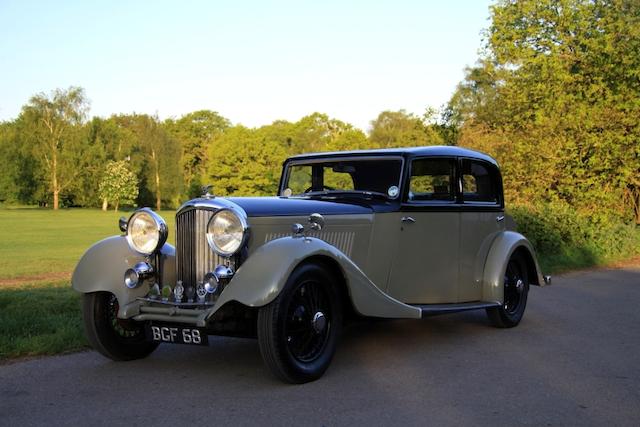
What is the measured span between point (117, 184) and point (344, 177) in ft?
229

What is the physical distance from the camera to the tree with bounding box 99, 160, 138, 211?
73000mm

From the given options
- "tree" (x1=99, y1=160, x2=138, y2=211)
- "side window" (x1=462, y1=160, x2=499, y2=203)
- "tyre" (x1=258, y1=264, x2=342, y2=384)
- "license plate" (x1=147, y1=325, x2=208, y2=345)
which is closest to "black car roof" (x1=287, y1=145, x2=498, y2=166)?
"side window" (x1=462, y1=160, x2=499, y2=203)

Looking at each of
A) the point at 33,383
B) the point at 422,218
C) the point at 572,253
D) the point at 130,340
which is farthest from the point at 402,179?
the point at 572,253

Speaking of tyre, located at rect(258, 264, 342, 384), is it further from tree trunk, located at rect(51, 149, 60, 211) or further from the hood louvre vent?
tree trunk, located at rect(51, 149, 60, 211)

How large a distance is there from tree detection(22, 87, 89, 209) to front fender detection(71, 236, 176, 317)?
70.0 m

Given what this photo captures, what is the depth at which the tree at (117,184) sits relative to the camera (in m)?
73.0

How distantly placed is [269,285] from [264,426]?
1.02m

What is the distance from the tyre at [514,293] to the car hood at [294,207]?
221 cm

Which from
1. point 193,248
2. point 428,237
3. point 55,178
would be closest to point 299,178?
point 428,237

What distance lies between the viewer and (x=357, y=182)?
6.65 m

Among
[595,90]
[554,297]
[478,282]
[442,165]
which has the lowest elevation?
[554,297]

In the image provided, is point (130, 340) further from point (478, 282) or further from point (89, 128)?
point (89, 128)

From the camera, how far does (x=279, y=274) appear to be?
4.68 metres

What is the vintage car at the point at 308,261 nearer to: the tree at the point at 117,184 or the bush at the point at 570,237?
the bush at the point at 570,237
